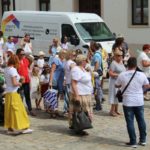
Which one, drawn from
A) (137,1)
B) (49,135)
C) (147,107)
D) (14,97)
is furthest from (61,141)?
(137,1)

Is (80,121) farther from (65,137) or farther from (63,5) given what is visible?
(63,5)

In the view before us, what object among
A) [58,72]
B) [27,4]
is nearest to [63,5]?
[27,4]

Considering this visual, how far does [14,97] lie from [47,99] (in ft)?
6.03

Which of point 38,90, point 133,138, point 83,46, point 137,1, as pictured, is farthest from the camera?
point 137,1

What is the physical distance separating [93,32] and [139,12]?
637 cm

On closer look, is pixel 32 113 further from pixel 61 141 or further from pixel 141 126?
pixel 141 126

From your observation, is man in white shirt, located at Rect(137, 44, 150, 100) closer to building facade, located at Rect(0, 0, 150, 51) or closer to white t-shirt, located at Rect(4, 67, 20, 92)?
white t-shirt, located at Rect(4, 67, 20, 92)

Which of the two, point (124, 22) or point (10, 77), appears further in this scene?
point (124, 22)

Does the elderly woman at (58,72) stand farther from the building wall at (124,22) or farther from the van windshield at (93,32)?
the building wall at (124,22)

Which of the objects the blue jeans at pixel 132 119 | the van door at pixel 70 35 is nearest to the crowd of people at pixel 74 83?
the blue jeans at pixel 132 119

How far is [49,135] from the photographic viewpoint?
10.5 meters

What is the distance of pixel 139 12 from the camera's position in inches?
1107

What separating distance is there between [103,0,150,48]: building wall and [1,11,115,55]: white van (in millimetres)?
4419

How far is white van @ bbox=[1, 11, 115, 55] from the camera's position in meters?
21.8
